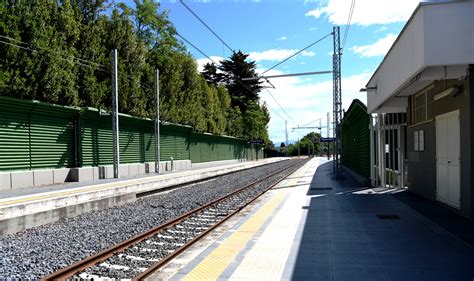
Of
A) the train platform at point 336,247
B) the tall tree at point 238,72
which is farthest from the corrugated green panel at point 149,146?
the tall tree at point 238,72

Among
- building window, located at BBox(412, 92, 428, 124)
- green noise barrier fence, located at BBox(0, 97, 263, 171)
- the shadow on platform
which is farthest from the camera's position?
green noise barrier fence, located at BBox(0, 97, 263, 171)

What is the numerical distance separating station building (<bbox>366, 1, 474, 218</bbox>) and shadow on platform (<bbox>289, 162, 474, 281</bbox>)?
105cm

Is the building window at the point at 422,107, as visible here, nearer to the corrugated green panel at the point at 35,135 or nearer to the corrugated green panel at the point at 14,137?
the corrugated green panel at the point at 35,135

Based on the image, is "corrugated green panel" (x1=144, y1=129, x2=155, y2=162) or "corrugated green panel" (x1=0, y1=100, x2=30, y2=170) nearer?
"corrugated green panel" (x1=0, y1=100, x2=30, y2=170)

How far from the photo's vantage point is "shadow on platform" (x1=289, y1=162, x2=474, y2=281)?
19.9 feet

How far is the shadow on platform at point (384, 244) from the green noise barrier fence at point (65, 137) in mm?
13242

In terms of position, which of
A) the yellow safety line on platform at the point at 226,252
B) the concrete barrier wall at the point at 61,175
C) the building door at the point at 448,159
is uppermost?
the building door at the point at 448,159

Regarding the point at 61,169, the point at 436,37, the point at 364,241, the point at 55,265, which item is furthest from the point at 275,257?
the point at 61,169

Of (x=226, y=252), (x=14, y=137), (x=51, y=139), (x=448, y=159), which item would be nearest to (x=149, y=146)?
(x=51, y=139)

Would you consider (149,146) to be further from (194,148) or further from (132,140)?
(194,148)

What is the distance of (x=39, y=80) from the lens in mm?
19719

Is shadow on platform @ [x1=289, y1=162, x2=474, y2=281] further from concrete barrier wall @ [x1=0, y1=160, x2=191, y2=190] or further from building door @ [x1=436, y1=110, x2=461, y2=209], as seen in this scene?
concrete barrier wall @ [x1=0, y1=160, x2=191, y2=190]

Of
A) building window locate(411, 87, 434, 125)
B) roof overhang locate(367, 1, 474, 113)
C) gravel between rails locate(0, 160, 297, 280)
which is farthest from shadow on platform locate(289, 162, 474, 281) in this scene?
gravel between rails locate(0, 160, 297, 280)

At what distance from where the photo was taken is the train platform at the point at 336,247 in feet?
20.0
